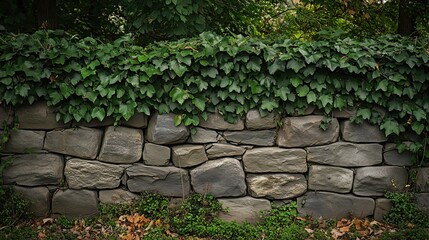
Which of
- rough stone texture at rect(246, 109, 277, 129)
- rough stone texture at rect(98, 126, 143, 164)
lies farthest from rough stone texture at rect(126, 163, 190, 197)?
rough stone texture at rect(246, 109, 277, 129)

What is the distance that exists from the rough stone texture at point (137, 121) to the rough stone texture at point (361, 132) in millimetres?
1887

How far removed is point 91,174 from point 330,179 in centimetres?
229

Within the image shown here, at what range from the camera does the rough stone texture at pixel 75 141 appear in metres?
3.92

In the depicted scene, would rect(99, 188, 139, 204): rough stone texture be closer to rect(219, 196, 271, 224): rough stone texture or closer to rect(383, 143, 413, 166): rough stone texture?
rect(219, 196, 271, 224): rough stone texture

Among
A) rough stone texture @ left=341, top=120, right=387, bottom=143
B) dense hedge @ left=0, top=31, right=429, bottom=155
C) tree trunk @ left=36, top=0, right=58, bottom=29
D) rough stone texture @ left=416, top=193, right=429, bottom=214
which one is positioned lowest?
rough stone texture @ left=416, top=193, right=429, bottom=214

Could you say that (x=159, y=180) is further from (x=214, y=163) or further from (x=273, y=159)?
(x=273, y=159)

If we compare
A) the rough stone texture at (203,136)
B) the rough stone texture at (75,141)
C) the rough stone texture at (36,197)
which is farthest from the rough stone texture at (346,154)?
the rough stone texture at (36,197)

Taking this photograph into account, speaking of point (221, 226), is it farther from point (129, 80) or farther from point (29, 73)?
point (29, 73)

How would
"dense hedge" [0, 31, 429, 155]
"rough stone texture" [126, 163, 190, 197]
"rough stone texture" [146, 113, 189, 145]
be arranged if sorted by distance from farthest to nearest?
"rough stone texture" [126, 163, 190, 197] → "rough stone texture" [146, 113, 189, 145] → "dense hedge" [0, 31, 429, 155]

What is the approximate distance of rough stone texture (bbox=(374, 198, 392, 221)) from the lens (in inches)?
159

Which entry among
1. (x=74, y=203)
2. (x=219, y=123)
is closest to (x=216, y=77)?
(x=219, y=123)

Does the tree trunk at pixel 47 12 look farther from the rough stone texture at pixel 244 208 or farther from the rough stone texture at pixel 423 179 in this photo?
the rough stone texture at pixel 423 179

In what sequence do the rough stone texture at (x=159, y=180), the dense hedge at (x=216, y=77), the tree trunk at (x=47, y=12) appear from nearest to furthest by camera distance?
the dense hedge at (x=216, y=77) < the rough stone texture at (x=159, y=180) < the tree trunk at (x=47, y=12)

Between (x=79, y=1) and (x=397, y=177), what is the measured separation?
4.45 meters
